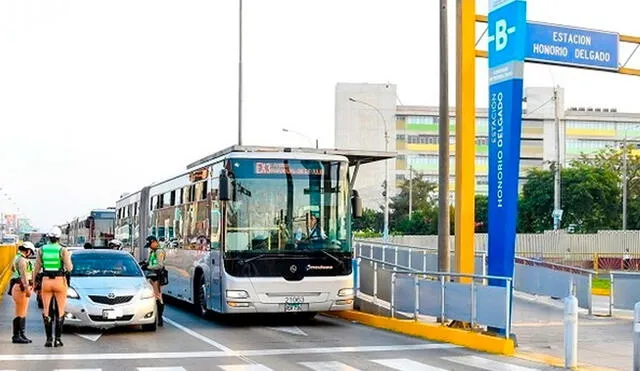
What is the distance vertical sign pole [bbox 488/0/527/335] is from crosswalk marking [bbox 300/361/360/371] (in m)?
3.71

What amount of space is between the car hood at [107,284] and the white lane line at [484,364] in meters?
6.18

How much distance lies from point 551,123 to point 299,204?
9836cm

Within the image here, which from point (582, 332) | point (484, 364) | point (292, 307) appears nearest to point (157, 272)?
point (292, 307)

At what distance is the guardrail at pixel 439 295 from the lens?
1473 centimetres

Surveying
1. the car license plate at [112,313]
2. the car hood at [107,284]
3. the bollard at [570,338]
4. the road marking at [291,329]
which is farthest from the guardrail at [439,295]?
the car license plate at [112,313]

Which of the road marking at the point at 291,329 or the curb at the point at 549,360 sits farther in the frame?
the road marking at the point at 291,329

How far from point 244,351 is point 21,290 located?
3.97 m

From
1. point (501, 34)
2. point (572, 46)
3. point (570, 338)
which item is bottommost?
point (570, 338)

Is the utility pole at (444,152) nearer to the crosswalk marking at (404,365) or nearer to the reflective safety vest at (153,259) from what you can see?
the crosswalk marking at (404,365)

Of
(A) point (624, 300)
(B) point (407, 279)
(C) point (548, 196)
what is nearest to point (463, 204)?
(B) point (407, 279)

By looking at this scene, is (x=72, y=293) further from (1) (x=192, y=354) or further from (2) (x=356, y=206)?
(2) (x=356, y=206)

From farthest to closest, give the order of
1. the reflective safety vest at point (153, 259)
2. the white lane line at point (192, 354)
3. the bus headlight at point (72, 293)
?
the reflective safety vest at point (153, 259) < the bus headlight at point (72, 293) < the white lane line at point (192, 354)

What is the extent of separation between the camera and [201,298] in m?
19.8

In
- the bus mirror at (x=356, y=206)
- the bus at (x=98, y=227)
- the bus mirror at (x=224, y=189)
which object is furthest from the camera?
the bus at (x=98, y=227)
